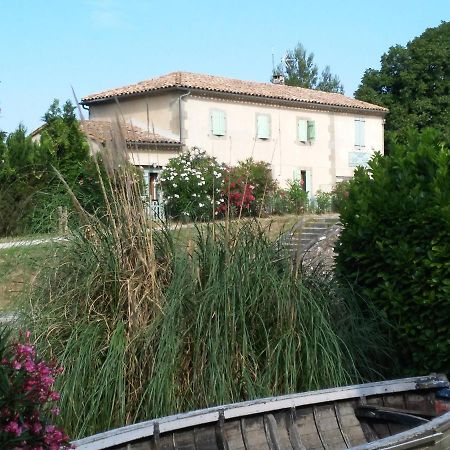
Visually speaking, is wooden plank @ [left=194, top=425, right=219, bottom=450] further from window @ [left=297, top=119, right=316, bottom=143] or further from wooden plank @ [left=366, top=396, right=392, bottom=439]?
window @ [left=297, top=119, right=316, bottom=143]

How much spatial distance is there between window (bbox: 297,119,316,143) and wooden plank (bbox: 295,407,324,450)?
32482 millimetres

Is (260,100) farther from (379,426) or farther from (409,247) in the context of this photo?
(379,426)

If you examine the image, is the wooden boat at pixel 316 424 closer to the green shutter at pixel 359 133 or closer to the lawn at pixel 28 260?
the lawn at pixel 28 260

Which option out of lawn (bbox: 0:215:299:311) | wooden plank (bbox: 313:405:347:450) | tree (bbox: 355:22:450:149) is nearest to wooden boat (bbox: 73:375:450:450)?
wooden plank (bbox: 313:405:347:450)

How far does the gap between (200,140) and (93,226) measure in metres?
26.7

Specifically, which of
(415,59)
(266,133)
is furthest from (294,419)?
(415,59)

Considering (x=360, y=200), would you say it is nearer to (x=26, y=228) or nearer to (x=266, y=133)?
(x=26, y=228)

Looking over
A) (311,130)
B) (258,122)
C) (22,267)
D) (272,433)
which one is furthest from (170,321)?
(311,130)

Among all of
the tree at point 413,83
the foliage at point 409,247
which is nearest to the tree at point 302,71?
the tree at point 413,83

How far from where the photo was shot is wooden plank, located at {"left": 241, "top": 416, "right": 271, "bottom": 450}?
5152mm

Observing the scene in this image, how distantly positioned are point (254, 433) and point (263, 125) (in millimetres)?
31123

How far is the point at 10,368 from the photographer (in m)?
2.82

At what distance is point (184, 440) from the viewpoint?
193 inches

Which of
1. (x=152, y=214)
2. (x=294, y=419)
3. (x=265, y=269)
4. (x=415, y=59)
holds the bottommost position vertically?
(x=294, y=419)
